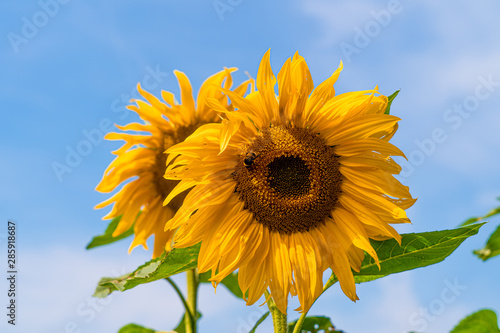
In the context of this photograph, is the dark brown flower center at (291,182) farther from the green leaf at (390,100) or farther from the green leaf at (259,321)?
the green leaf at (259,321)

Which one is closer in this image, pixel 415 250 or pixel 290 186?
pixel 415 250

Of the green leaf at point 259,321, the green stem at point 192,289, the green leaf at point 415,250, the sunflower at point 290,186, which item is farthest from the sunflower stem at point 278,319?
the green stem at point 192,289

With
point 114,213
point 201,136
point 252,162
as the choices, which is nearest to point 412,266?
point 252,162

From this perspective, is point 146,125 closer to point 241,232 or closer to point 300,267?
point 241,232

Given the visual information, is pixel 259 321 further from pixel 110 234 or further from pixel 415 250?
pixel 110 234

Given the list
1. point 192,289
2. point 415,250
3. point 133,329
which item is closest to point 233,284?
point 192,289

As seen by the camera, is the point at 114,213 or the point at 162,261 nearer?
the point at 162,261

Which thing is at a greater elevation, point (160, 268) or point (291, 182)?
point (291, 182)
